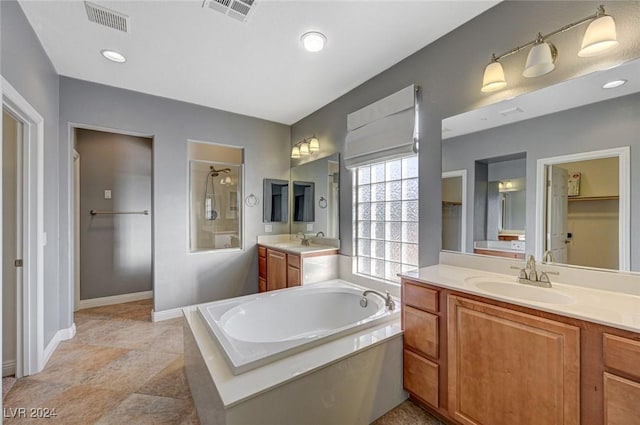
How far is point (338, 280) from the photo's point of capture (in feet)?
10.0

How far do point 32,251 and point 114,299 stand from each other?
6.48ft

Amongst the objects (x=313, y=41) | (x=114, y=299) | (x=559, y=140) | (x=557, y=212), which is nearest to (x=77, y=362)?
(x=114, y=299)

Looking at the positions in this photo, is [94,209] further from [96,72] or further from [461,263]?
[461,263]

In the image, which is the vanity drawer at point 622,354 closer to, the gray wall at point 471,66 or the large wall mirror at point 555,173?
the large wall mirror at point 555,173

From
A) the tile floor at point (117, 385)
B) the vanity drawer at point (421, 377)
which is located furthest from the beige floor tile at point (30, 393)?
the vanity drawer at point (421, 377)

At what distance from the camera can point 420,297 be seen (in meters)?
1.69

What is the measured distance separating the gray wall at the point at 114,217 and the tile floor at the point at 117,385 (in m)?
0.94

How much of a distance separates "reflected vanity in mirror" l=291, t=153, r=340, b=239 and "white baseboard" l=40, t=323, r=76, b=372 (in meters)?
2.66

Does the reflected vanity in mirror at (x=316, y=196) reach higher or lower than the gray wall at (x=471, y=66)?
lower

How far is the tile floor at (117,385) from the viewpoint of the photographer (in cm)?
167

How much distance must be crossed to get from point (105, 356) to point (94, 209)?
2076 mm

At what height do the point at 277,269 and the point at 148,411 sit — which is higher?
the point at 277,269

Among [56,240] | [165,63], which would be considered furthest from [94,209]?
[165,63]

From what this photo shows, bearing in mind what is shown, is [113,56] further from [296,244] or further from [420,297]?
[420,297]
